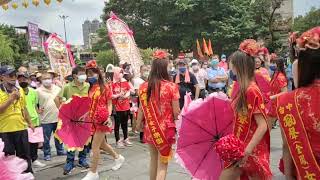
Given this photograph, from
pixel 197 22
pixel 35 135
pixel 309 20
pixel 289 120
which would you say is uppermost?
pixel 309 20

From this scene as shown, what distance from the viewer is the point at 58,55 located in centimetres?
1434

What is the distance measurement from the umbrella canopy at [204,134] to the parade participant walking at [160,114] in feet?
2.09

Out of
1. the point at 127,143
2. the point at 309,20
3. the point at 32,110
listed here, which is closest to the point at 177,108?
the point at 32,110

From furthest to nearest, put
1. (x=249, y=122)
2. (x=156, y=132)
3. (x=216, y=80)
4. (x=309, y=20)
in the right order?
(x=309, y=20)
(x=216, y=80)
(x=156, y=132)
(x=249, y=122)

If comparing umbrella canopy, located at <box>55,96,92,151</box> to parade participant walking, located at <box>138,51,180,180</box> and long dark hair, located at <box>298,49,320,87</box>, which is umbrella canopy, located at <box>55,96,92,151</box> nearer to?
parade participant walking, located at <box>138,51,180,180</box>

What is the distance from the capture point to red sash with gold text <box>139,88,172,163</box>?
17.6ft

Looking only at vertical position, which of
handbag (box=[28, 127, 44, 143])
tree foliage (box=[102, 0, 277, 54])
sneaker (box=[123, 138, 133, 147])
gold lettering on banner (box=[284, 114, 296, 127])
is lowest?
sneaker (box=[123, 138, 133, 147])

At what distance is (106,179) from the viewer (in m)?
7.05

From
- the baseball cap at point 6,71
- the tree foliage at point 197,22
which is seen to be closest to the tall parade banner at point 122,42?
the baseball cap at point 6,71

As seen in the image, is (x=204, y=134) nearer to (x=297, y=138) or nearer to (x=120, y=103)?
(x=297, y=138)

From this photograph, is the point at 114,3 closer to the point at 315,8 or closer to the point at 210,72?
the point at 315,8

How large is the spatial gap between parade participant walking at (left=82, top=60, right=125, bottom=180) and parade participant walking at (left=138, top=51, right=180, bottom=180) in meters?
1.44

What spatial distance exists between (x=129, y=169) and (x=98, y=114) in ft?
4.36

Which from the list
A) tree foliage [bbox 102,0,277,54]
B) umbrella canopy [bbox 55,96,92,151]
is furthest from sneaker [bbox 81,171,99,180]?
tree foliage [bbox 102,0,277,54]
